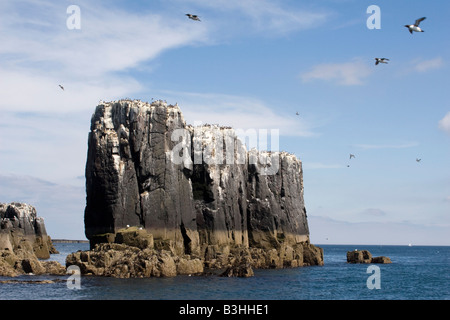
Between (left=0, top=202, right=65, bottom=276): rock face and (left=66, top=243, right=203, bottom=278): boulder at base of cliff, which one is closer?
(left=66, top=243, right=203, bottom=278): boulder at base of cliff

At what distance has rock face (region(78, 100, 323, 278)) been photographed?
68.8 meters

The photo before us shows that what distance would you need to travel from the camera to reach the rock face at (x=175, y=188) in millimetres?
68750

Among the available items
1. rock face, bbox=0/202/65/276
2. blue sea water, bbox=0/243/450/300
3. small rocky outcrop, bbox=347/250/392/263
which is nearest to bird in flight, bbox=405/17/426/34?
blue sea water, bbox=0/243/450/300

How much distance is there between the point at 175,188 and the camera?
73.0 m

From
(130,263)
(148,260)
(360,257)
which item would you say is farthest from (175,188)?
(360,257)

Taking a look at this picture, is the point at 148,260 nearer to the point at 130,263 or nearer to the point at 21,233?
the point at 130,263

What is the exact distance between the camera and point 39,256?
104125 millimetres

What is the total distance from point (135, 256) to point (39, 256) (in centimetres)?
5316

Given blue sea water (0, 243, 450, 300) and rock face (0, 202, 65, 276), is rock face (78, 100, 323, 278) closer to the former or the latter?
rock face (0, 202, 65, 276)

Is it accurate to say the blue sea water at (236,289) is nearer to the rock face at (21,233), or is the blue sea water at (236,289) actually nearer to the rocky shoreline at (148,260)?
the rocky shoreline at (148,260)

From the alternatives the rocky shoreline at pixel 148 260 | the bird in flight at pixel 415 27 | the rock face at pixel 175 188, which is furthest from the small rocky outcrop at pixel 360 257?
the bird in flight at pixel 415 27

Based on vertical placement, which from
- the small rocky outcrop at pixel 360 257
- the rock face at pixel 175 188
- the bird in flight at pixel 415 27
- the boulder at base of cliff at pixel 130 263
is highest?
the bird in flight at pixel 415 27
